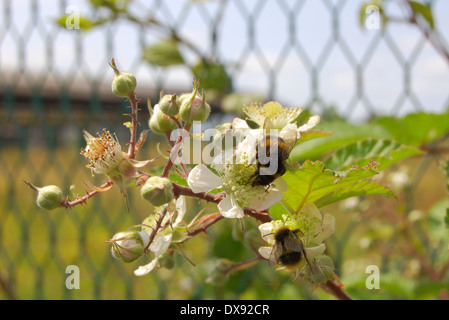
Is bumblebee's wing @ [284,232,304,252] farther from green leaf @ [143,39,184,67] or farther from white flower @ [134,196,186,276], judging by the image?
green leaf @ [143,39,184,67]

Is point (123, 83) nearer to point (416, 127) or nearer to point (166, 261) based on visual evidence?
point (166, 261)

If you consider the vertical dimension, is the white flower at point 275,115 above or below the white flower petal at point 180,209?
above

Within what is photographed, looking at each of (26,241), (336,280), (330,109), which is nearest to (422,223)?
(330,109)

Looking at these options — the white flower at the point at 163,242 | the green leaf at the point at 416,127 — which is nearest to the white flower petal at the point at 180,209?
the white flower at the point at 163,242

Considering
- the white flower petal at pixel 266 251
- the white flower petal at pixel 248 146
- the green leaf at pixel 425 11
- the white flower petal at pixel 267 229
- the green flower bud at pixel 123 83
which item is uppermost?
the green leaf at pixel 425 11

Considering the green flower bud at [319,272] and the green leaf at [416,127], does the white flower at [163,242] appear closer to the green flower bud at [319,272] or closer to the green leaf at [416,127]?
the green flower bud at [319,272]

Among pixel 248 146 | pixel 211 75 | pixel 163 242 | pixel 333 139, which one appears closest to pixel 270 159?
pixel 248 146
